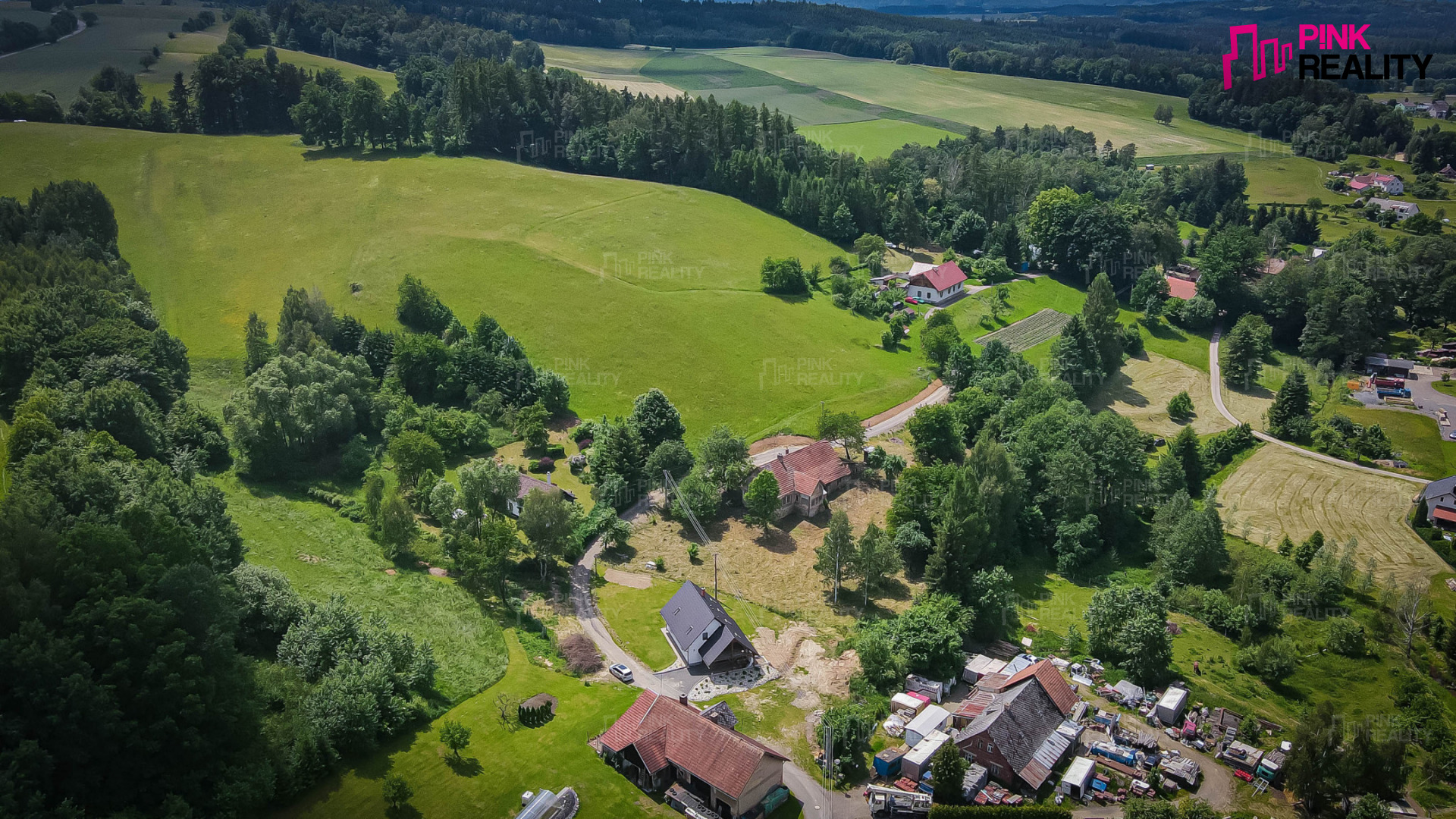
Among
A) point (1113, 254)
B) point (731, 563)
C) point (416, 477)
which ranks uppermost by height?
point (1113, 254)

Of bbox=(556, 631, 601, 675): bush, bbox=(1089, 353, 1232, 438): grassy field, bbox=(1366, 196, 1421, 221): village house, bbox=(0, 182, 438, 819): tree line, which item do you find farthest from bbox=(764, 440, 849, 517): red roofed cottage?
bbox=(1366, 196, 1421, 221): village house

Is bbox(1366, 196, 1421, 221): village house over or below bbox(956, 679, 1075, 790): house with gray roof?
over

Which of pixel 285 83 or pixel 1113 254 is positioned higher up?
pixel 285 83

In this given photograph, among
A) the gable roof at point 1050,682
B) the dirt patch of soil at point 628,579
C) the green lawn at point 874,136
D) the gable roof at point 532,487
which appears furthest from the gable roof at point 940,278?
the gable roof at point 1050,682

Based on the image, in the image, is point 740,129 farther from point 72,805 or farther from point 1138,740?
point 72,805

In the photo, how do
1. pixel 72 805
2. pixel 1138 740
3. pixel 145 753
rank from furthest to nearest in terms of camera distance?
pixel 1138 740 < pixel 145 753 < pixel 72 805

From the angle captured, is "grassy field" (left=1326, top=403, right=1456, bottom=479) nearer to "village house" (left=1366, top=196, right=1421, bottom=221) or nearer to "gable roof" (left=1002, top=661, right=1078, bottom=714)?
"gable roof" (left=1002, top=661, right=1078, bottom=714)

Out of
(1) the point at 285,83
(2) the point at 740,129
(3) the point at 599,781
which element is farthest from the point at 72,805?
(1) the point at 285,83
